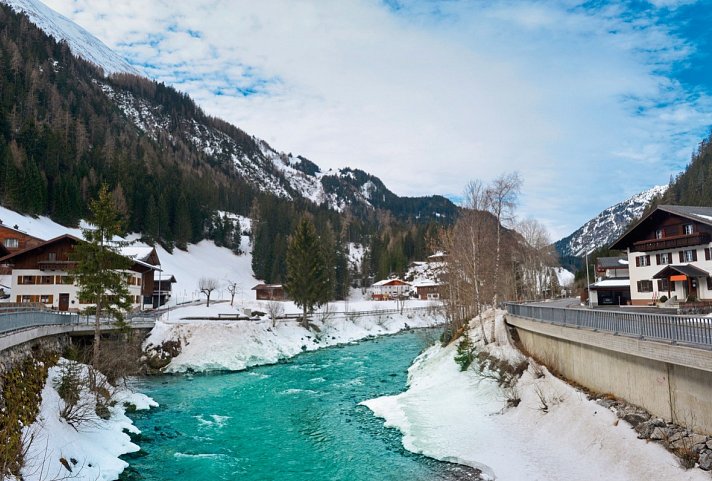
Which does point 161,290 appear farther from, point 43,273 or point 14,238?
point 43,273

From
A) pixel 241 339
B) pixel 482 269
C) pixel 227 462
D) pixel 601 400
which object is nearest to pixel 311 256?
pixel 241 339

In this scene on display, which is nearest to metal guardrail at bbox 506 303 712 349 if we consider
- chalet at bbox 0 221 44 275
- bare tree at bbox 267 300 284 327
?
bare tree at bbox 267 300 284 327

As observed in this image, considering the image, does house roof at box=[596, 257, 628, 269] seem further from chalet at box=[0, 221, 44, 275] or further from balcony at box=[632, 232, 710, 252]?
chalet at box=[0, 221, 44, 275]

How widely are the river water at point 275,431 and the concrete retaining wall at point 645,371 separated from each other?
601cm

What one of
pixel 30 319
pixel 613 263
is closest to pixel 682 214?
pixel 613 263

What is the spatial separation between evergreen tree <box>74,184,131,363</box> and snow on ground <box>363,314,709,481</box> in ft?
60.4

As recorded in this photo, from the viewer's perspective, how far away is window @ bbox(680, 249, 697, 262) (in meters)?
36.9

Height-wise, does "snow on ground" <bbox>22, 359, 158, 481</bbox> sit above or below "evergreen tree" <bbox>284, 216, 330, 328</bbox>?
below

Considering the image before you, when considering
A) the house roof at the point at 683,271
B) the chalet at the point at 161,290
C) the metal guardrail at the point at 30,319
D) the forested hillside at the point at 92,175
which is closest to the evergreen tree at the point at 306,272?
the chalet at the point at 161,290

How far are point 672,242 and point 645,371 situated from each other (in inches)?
1154

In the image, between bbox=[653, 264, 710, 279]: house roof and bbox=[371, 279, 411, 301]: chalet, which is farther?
bbox=[371, 279, 411, 301]: chalet

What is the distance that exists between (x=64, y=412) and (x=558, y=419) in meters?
18.8

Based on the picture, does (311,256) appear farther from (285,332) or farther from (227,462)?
(227,462)

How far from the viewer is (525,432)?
1788cm
